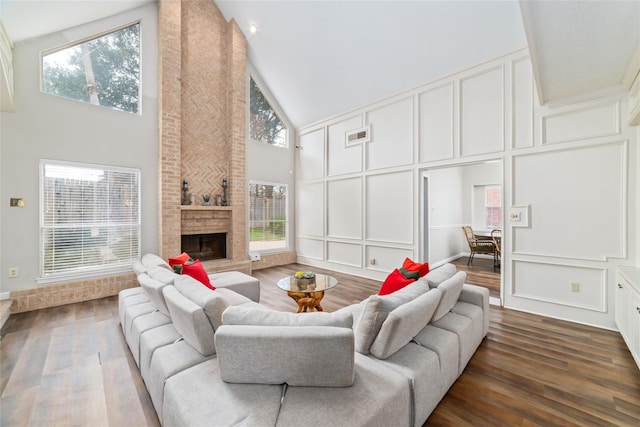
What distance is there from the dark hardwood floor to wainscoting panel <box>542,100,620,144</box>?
2306 millimetres

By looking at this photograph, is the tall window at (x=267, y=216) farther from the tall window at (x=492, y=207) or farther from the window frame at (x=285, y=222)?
the tall window at (x=492, y=207)

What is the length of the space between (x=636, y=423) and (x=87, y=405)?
12.1 ft

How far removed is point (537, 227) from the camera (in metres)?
3.52

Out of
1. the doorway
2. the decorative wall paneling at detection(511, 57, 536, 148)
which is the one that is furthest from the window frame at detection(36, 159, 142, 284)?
the decorative wall paneling at detection(511, 57, 536, 148)

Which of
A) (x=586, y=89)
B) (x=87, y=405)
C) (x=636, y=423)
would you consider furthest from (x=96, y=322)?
(x=586, y=89)

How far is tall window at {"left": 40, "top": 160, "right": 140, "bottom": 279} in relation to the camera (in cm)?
377

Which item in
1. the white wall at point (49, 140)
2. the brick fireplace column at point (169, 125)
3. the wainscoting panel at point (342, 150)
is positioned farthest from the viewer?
the wainscoting panel at point (342, 150)

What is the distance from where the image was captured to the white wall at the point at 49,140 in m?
3.51

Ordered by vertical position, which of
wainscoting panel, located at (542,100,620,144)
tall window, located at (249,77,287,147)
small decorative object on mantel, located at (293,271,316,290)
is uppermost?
tall window, located at (249,77,287,147)

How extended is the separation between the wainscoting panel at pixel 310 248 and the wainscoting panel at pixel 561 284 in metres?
3.82

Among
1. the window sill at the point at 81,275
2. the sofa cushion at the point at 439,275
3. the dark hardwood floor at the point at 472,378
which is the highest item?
the sofa cushion at the point at 439,275

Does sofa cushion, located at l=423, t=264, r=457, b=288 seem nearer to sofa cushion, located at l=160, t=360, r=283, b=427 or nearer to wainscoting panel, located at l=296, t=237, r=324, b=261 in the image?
sofa cushion, located at l=160, t=360, r=283, b=427

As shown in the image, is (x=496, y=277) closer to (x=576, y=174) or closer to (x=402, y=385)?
(x=576, y=174)

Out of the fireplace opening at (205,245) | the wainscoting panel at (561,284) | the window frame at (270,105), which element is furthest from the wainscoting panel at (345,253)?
the window frame at (270,105)
